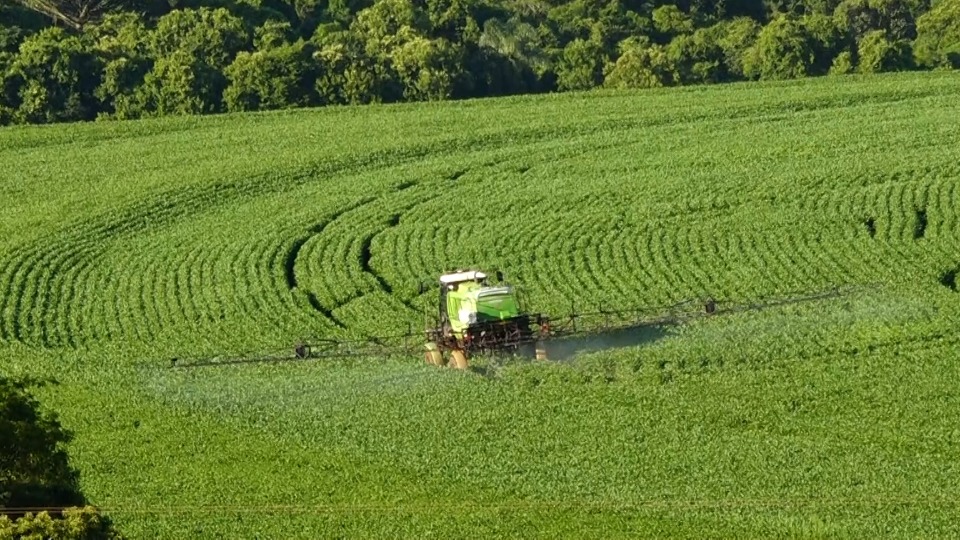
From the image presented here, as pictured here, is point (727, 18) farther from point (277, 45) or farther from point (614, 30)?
point (277, 45)

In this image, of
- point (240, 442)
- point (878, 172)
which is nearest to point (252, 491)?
point (240, 442)

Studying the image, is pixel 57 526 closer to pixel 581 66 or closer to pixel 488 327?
pixel 488 327

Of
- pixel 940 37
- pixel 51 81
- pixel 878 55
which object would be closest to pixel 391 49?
pixel 51 81

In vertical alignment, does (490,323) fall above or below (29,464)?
below

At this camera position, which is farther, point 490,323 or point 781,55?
point 781,55

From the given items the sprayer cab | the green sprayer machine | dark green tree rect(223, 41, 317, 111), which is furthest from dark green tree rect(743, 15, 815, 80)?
the sprayer cab

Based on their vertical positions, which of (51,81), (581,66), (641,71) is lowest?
(641,71)

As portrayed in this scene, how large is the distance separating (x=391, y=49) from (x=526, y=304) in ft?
151

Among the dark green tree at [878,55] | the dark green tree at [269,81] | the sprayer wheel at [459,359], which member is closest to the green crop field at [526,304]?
the sprayer wheel at [459,359]

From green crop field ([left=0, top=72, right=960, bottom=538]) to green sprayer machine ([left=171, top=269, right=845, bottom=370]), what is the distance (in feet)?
1.58

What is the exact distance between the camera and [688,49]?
92.4m

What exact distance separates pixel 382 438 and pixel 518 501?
4482mm

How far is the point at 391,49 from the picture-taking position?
285ft

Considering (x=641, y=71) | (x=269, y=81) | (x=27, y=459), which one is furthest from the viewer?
(x=641, y=71)
